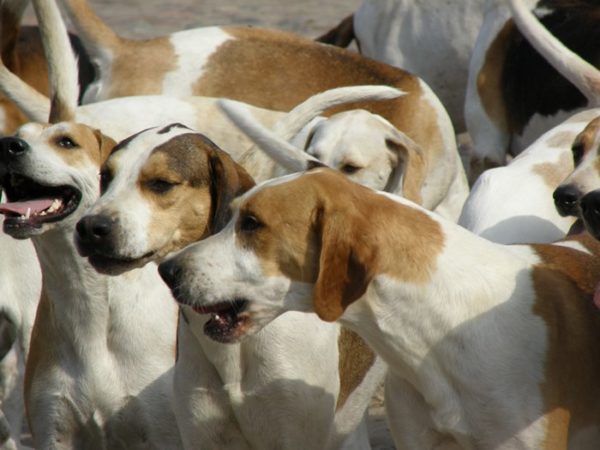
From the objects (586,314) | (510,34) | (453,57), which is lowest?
(453,57)

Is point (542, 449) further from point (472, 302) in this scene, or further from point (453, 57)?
point (453, 57)

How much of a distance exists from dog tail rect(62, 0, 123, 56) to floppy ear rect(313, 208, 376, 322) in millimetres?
3590

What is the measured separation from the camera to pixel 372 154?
6270 mm

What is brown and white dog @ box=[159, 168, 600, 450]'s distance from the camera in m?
4.29

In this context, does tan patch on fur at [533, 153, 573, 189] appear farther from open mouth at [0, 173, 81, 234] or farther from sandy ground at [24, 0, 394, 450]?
sandy ground at [24, 0, 394, 450]

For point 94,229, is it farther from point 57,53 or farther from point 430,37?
point 430,37

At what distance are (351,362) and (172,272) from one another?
1041 mm

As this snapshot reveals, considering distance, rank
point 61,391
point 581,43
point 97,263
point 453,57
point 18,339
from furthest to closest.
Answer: point 453,57
point 581,43
point 18,339
point 61,391
point 97,263

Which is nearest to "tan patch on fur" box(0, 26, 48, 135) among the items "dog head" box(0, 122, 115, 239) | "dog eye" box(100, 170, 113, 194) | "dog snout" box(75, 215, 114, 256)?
"dog head" box(0, 122, 115, 239)

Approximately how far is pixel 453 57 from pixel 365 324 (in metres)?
4.74

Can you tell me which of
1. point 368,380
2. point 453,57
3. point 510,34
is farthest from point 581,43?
point 368,380

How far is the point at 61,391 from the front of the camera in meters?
5.20

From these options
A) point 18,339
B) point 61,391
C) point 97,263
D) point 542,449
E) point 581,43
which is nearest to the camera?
point 542,449

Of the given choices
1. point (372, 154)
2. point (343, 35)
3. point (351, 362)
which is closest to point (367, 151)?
point (372, 154)
